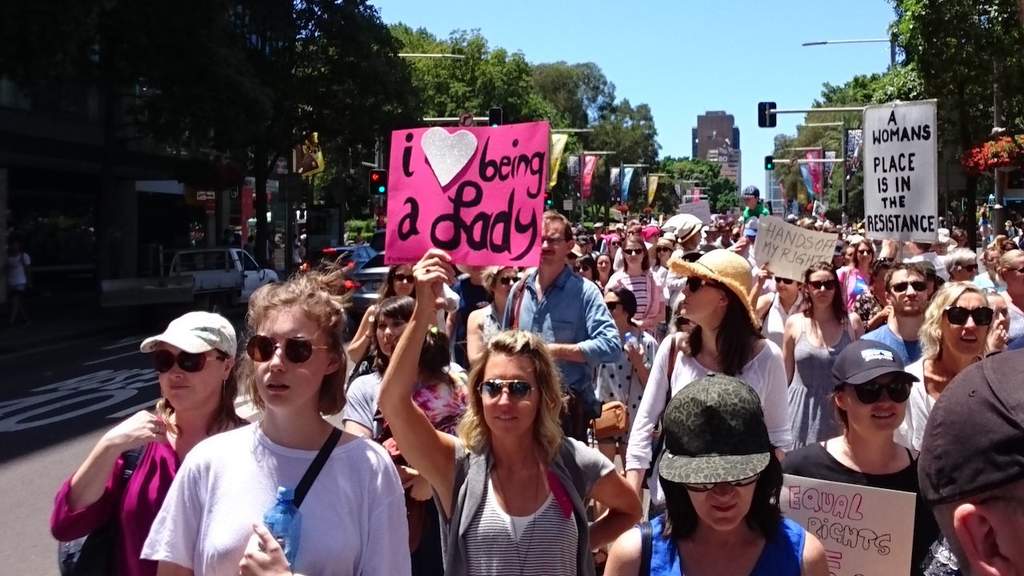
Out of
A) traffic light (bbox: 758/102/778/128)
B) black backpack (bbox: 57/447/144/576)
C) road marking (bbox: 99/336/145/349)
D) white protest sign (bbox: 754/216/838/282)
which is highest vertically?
traffic light (bbox: 758/102/778/128)

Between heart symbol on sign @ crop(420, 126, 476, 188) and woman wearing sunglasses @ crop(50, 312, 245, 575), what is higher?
heart symbol on sign @ crop(420, 126, 476, 188)

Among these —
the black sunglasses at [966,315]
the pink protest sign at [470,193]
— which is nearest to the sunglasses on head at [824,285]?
the black sunglasses at [966,315]

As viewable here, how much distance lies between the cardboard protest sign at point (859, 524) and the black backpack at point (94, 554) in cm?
210

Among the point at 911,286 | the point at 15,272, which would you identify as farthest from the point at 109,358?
the point at 911,286

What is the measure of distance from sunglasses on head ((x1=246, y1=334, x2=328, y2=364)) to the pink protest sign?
6.17 ft

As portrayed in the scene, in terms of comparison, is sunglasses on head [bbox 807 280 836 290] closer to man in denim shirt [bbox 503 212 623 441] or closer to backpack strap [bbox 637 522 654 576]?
man in denim shirt [bbox 503 212 623 441]

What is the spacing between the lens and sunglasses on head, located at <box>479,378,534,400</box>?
352 centimetres

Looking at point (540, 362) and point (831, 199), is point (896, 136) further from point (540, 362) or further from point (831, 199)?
point (831, 199)

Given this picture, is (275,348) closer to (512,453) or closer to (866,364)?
(512,453)

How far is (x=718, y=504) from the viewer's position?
9.12ft

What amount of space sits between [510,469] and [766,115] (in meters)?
30.6

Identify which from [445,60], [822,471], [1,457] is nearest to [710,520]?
[822,471]

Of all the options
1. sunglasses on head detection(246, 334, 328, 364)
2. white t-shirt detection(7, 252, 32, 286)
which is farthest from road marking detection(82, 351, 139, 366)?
sunglasses on head detection(246, 334, 328, 364)

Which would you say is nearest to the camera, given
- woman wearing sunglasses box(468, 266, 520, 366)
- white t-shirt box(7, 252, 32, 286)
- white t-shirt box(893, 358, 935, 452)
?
white t-shirt box(893, 358, 935, 452)
